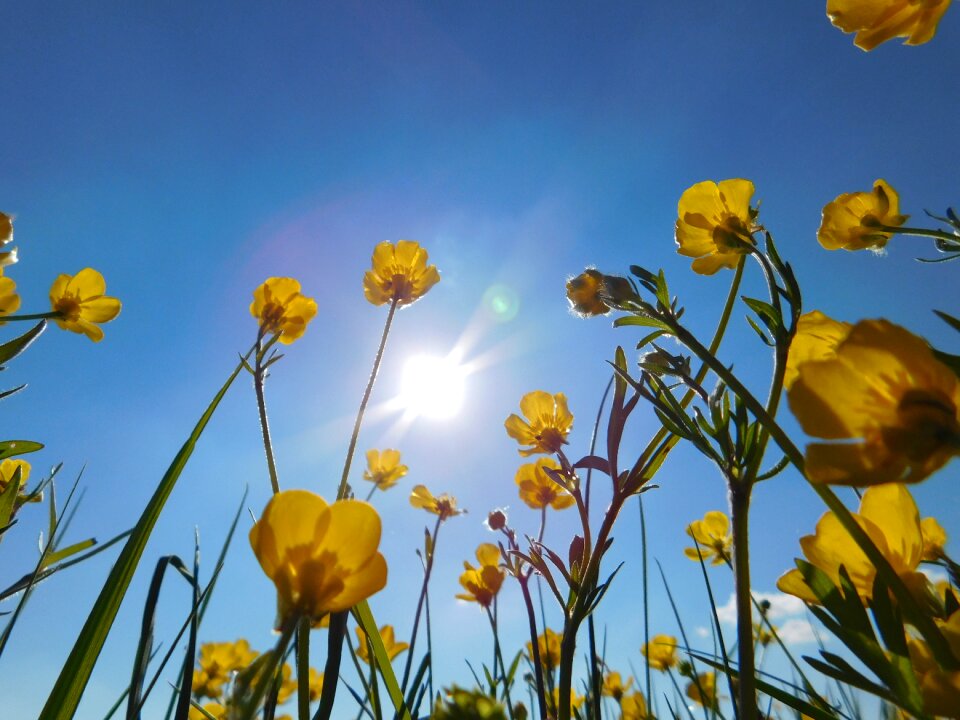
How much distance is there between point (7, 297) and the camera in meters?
2.33

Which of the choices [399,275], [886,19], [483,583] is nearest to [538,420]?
[483,583]

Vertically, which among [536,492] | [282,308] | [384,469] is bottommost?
[536,492]

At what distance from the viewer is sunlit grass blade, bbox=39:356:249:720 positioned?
962 millimetres

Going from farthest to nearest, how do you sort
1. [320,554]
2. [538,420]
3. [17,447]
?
1. [538,420]
2. [17,447]
3. [320,554]

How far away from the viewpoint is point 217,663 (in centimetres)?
420

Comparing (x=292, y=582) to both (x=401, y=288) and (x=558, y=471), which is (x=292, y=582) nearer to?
(x=558, y=471)

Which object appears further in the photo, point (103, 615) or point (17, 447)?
point (17, 447)

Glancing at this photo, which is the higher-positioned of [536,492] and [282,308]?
[282,308]

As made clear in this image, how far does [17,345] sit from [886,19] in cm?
267

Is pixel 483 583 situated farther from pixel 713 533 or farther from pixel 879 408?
pixel 879 408

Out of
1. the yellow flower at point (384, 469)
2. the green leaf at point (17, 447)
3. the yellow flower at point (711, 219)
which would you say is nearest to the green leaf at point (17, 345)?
the green leaf at point (17, 447)

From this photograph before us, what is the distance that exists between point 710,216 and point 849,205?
76 cm

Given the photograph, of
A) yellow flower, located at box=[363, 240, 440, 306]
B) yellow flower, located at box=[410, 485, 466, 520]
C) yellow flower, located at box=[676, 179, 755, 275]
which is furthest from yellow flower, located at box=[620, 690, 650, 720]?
yellow flower, located at box=[363, 240, 440, 306]

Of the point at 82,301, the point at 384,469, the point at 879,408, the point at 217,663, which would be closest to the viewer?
the point at 879,408
